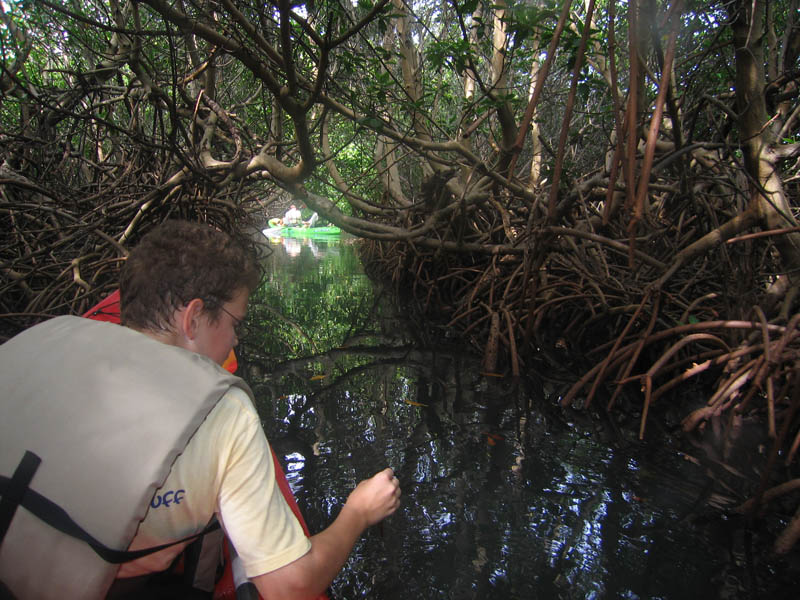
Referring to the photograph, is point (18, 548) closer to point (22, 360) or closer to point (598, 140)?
point (22, 360)

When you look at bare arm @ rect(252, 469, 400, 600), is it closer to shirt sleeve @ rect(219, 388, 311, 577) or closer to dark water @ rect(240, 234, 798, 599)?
shirt sleeve @ rect(219, 388, 311, 577)

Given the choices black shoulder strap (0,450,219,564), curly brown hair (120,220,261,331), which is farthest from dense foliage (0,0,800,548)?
black shoulder strap (0,450,219,564)

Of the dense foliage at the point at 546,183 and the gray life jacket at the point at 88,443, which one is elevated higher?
the dense foliage at the point at 546,183

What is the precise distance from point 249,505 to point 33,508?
0.29 metres

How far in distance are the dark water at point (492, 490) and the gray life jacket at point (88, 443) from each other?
0.71 metres

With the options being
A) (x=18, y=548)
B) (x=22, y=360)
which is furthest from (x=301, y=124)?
(x=18, y=548)

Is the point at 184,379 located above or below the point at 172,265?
below

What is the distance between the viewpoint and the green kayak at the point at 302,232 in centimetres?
2180

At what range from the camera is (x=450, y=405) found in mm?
2494

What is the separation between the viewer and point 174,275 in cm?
93

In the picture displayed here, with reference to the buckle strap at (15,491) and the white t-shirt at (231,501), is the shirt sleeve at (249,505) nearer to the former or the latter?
the white t-shirt at (231,501)

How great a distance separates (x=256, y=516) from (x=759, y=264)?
10.3 ft

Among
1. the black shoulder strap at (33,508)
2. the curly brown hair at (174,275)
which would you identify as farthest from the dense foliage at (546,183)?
the black shoulder strap at (33,508)

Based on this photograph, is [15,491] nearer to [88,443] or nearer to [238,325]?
[88,443]
